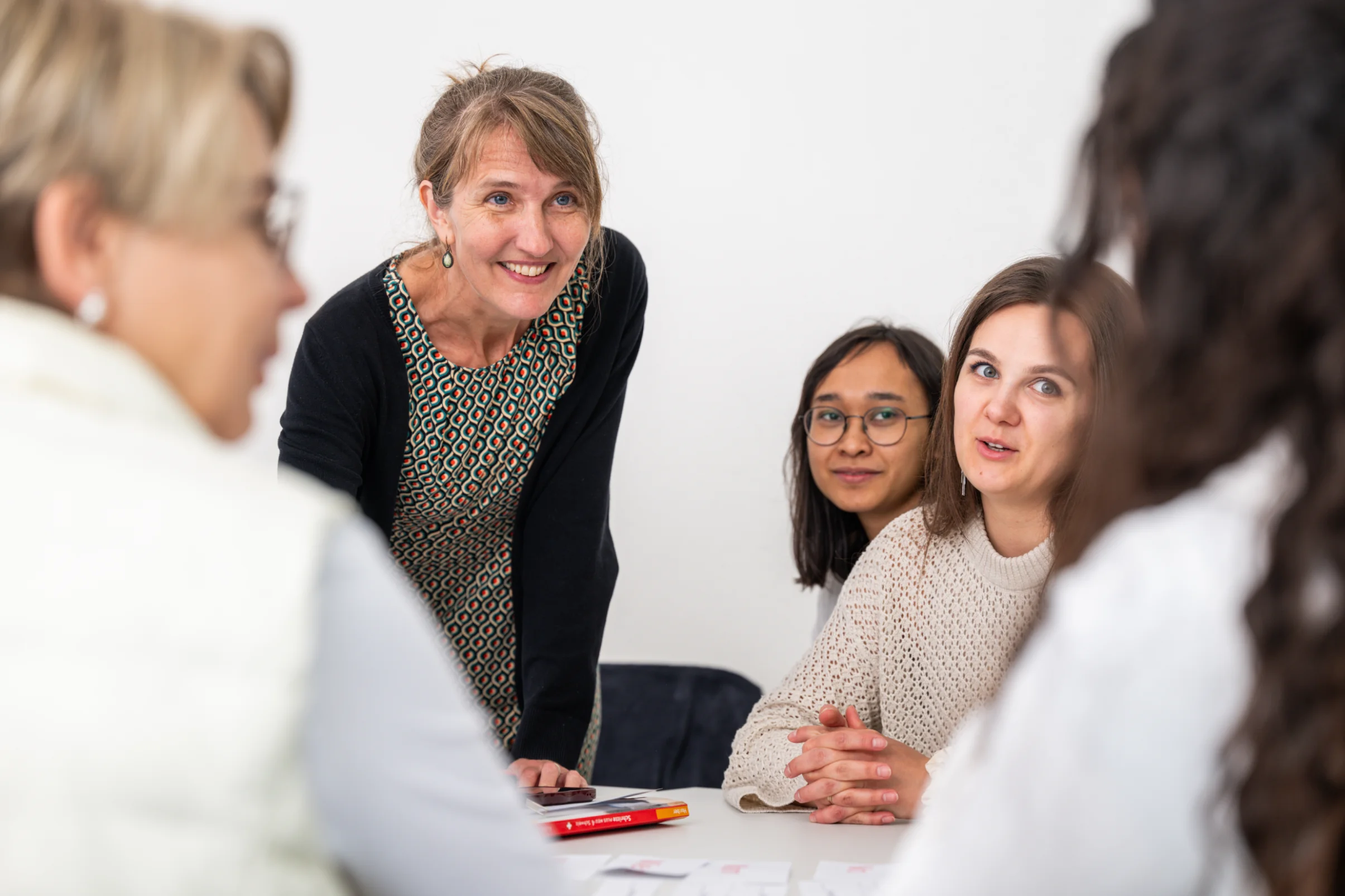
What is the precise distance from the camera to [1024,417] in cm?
189

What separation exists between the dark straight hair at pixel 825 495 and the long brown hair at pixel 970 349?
0.43 meters

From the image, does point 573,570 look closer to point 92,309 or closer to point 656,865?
point 656,865

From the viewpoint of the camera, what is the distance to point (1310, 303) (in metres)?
0.64

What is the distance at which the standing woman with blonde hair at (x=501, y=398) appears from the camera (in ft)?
6.05

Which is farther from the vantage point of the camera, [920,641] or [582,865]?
[920,641]

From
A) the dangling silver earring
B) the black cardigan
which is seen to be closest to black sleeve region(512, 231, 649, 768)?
the black cardigan

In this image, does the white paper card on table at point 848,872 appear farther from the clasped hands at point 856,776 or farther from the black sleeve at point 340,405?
the black sleeve at point 340,405

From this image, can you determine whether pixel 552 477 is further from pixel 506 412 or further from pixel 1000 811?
pixel 1000 811

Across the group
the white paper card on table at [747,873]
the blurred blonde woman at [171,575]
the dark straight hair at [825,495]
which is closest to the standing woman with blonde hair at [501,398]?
the white paper card on table at [747,873]

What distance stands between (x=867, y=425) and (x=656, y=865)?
4.59ft

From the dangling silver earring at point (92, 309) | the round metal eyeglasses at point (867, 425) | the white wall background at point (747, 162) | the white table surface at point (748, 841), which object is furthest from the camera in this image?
the white wall background at point (747, 162)

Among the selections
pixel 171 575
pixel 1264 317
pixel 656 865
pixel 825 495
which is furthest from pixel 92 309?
pixel 825 495

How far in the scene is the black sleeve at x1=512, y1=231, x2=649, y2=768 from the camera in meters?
2.01

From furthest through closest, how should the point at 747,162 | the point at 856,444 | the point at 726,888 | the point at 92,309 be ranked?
the point at 747,162 → the point at 856,444 → the point at 726,888 → the point at 92,309
